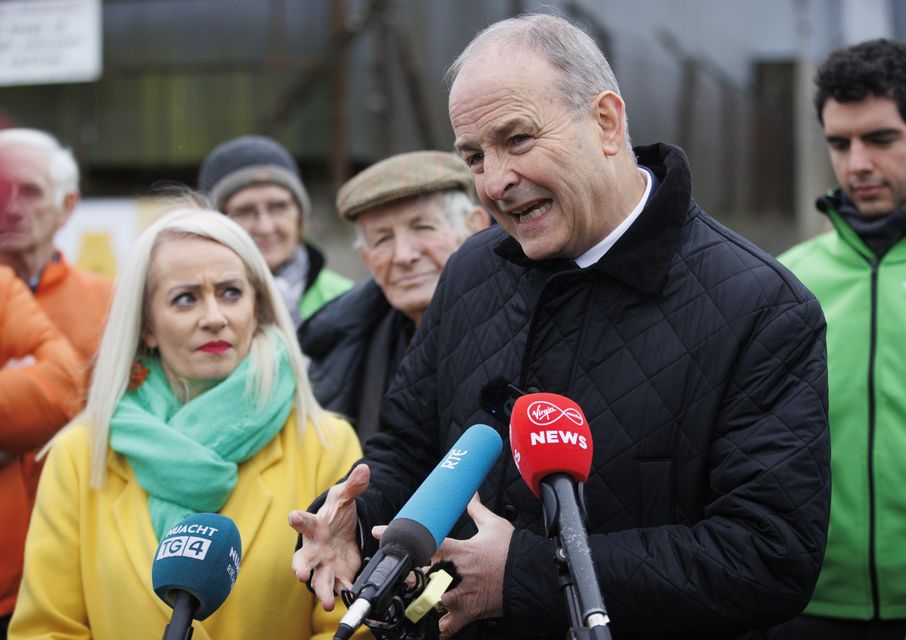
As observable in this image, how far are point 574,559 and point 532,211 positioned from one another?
939 millimetres

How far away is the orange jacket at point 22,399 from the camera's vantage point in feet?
12.3

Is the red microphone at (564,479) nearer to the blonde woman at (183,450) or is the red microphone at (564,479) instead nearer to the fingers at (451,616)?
the fingers at (451,616)

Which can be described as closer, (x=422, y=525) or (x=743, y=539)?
(x=422, y=525)

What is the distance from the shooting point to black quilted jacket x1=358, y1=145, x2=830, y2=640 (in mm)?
2248

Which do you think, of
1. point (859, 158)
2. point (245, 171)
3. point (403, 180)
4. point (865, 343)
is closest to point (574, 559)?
point (865, 343)

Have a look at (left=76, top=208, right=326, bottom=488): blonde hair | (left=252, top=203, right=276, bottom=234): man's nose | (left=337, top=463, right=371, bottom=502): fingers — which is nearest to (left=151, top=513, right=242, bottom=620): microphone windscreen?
(left=337, top=463, right=371, bottom=502): fingers

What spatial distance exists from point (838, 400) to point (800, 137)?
1276cm

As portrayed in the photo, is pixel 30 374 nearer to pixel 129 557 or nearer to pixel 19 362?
pixel 19 362

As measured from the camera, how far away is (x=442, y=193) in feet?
13.3

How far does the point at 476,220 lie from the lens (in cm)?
418

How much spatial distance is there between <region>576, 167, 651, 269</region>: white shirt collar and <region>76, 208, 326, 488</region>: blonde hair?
3.68ft

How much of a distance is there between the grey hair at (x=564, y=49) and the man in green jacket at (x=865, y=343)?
1.36 metres

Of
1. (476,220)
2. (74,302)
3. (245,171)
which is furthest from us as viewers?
(245,171)

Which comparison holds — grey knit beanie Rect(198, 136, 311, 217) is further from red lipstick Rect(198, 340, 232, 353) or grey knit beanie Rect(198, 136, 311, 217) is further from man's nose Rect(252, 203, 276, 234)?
red lipstick Rect(198, 340, 232, 353)
